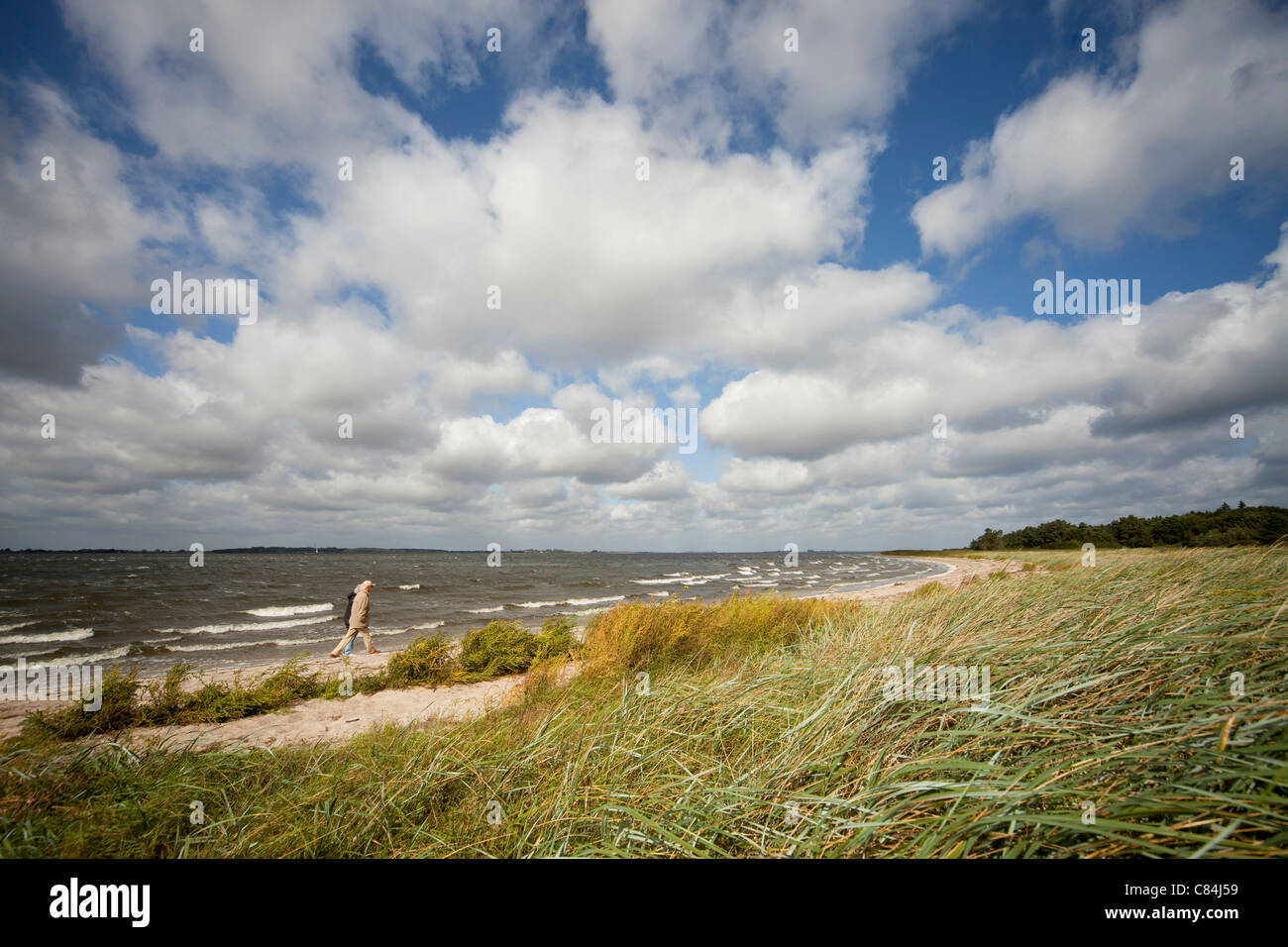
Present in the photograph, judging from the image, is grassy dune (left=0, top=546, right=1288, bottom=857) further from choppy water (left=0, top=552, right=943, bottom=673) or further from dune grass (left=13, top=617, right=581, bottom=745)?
choppy water (left=0, top=552, right=943, bottom=673)

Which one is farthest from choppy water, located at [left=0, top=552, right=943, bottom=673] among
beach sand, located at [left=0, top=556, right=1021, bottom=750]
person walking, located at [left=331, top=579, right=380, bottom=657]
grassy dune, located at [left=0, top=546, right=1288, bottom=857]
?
grassy dune, located at [left=0, top=546, right=1288, bottom=857]

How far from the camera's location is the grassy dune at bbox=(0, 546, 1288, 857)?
178cm

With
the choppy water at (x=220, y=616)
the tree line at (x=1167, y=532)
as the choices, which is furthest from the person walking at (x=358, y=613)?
the tree line at (x=1167, y=532)

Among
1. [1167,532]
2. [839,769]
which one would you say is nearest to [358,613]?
[839,769]

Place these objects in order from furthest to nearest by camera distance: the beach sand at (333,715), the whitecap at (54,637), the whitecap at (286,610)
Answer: the whitecap at (286,610), the whitecap at (54,637), the beach sand at (333,715)

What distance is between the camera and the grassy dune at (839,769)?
178cm

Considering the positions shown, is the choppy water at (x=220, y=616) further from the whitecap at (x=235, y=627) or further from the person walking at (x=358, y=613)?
the person walking at (x=358, y=613)

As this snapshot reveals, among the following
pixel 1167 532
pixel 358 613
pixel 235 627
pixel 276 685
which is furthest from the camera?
pixel 1167 532

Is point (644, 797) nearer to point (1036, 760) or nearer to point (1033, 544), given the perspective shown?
point (1036, 760)

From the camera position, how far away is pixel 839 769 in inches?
100

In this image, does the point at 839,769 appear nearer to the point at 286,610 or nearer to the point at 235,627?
the point at 235,627

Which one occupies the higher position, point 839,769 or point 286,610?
point 839,769
